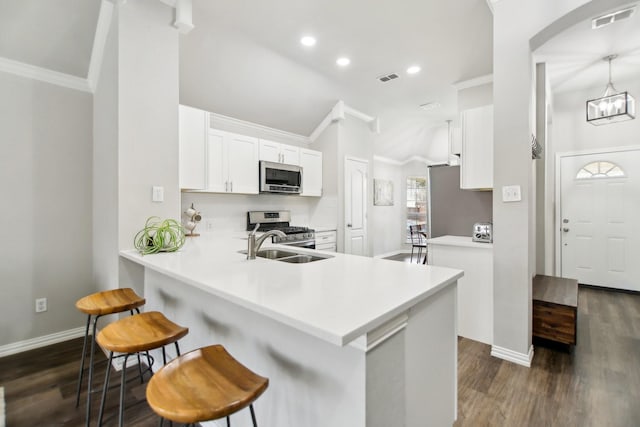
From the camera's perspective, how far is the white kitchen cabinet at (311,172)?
15.1 ft

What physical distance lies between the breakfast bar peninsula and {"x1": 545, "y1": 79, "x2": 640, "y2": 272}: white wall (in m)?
3.91

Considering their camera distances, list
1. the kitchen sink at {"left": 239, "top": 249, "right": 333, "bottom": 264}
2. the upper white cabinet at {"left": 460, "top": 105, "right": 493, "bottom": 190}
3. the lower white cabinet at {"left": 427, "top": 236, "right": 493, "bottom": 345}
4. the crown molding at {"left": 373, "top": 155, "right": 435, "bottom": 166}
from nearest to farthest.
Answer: the kitchen sink at {"left": 239, "top": 249, "right": 333, "bottom": 264} → the lower white cabinet at {"left": 427, "top": 236, "right": 493, "bottom": 345} → the upper white cabinet at {"left": 460, "top": 105, "right": 493, "bottom": 190} → the crown molding at {"left": 373, "top": 155, "right": 435, "bottom": 166}

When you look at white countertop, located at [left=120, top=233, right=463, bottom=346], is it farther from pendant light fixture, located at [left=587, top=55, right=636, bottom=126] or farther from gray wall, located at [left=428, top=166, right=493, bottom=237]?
pendant light fixture, located at [left=587, top=55, right=636, bottom=126]

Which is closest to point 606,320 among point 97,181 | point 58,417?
point 58,417

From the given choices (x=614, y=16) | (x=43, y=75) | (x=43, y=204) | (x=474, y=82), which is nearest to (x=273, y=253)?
(x=43, y=204)

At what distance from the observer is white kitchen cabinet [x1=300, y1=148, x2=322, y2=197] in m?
4.61

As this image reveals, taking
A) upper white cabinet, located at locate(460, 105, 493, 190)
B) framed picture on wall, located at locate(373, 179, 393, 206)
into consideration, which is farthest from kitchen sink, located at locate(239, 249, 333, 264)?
framed picture on wall, located at locate(373, 179, 393, 206)

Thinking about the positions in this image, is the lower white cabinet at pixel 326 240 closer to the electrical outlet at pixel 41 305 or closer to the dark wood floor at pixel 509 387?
the dark wood floor at pixel 509 387

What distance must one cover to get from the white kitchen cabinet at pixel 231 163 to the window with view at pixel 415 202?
5.16m

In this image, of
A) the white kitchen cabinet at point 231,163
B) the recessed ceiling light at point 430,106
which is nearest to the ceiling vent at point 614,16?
the recessed ceiling light at point 430,106

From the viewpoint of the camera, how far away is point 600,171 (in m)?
4.21

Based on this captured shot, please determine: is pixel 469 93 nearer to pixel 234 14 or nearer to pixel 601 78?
pixel 601 78

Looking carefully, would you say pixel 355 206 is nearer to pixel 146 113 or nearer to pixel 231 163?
pixel 231 163

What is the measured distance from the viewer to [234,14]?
2.71 meters
